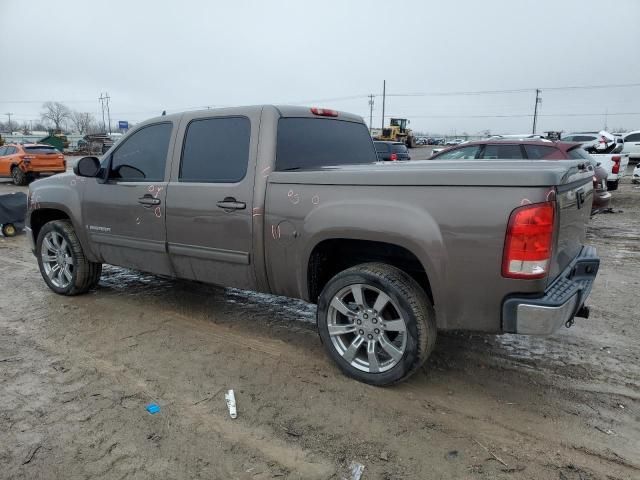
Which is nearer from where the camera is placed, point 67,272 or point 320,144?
point 320,144

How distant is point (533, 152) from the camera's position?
833 cm

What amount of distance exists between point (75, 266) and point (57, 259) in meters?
0.35

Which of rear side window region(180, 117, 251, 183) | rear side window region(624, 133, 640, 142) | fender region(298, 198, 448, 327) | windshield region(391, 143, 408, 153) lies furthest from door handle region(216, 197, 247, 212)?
rear side window region(624, 133, 640, 142)

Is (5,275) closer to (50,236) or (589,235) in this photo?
(50,236)

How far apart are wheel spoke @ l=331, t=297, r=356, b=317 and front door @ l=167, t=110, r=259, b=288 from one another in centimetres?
74

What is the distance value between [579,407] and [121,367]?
319 cm

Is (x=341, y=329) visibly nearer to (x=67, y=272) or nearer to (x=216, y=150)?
(x=216, y=150)

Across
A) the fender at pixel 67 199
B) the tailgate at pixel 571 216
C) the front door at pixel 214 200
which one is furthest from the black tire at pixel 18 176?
the tailgate at pixel 571 216

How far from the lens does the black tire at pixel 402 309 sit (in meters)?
3.01

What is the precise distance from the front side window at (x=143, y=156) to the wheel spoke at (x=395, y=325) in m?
2.43

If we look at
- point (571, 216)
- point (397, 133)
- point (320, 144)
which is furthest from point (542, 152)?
point (397, 133)

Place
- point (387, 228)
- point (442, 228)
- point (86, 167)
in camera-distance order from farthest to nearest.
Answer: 1. point (86, 167)
2. point (387, 228)
3. point (442, 228)

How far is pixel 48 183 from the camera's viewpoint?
5.20 metres

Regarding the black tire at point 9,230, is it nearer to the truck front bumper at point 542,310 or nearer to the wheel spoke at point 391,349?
the wheel spoke at point 391,349
